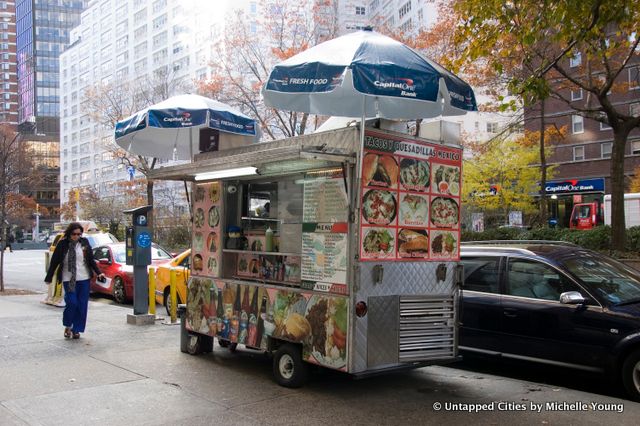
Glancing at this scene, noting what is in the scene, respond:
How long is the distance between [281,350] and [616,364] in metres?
3.40

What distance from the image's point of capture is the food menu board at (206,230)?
743cm

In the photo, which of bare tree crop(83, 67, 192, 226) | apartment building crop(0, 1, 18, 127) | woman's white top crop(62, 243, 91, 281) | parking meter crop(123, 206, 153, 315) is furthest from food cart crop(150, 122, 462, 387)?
apartment building crop(0, 1, 18, 127)

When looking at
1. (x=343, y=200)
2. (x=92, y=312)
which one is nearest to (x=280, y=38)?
(x=92, y=312)

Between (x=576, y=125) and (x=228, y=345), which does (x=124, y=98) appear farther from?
(x=576, y=125)

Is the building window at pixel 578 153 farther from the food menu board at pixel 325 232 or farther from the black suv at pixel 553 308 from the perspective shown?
the food menu board at pixel 325 232

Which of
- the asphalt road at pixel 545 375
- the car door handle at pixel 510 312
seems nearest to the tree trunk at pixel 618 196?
the asphalt road at pixel 545 375

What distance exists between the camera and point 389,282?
5.85 m

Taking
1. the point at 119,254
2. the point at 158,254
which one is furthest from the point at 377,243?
the point at 158,254

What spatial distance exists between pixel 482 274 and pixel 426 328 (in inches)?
59.1

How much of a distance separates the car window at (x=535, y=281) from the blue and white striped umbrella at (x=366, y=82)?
2047 mm

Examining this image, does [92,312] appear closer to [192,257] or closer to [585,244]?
[192,257]

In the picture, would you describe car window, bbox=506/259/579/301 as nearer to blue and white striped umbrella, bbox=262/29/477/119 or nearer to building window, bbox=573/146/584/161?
blue and white striped umbrella, bbox=262/29/477/119

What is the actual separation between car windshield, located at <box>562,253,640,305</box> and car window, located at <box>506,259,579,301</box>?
17 centimetres

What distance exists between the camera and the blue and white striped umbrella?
5.28 metres
